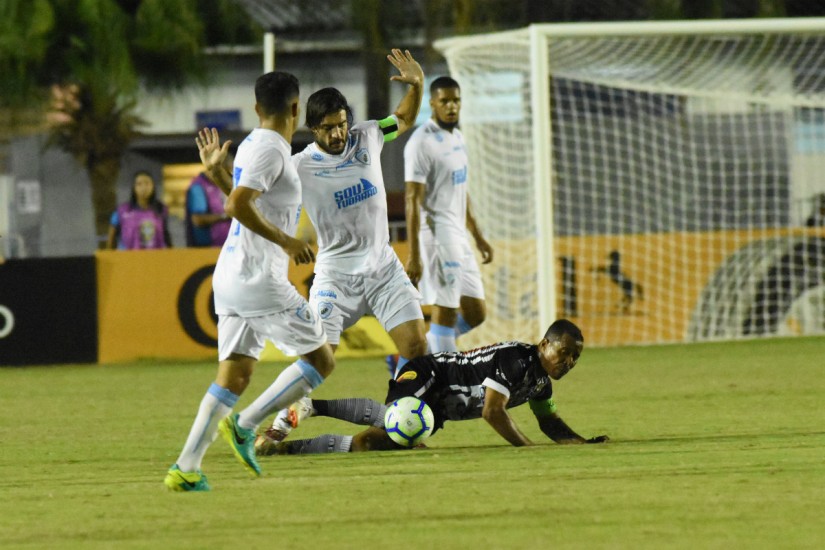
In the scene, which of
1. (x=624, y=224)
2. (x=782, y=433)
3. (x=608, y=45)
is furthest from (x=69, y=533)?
(x=624, y=224)

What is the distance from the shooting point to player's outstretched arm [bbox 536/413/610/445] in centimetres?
776

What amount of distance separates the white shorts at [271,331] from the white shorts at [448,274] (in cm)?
375

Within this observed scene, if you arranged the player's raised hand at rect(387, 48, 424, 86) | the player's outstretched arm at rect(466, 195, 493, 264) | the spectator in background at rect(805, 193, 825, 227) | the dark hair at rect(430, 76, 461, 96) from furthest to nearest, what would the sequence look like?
the spectator in background at rect(805, 193, 825, 227), the player's outstretched arm at rect(466, 195, 493, 264), the dark hair at rect(430, 76, 461, 96), the player's raised hand at rect(387, 48, 424, 86)

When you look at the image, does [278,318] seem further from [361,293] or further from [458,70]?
[458,70]

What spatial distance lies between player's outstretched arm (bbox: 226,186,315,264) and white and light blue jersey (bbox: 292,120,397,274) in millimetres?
1780

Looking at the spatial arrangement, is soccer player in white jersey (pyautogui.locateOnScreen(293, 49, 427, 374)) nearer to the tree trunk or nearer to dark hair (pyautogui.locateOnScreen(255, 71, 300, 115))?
dark hair (pyautogui.locateOnScreen(255, 71, 300, 115))

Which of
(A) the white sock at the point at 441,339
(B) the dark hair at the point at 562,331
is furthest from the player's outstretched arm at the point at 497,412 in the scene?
(A) the white sock at the point at 441,339

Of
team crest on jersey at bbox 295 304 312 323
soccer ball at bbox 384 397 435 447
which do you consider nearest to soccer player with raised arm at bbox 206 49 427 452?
soccer ball at bbox 384 397 435 447

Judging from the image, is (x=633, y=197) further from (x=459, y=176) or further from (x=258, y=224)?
(x=258, y=224)

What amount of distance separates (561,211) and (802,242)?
2564 millimetres

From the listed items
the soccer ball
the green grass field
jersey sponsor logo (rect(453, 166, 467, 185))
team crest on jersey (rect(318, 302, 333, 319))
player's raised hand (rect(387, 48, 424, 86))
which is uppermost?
player's raised hand (rect(387, 48, 424, 86))

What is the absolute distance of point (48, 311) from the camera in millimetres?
15164

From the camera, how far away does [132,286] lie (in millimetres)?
15328

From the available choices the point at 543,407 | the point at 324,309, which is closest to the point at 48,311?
the point at 324,309
